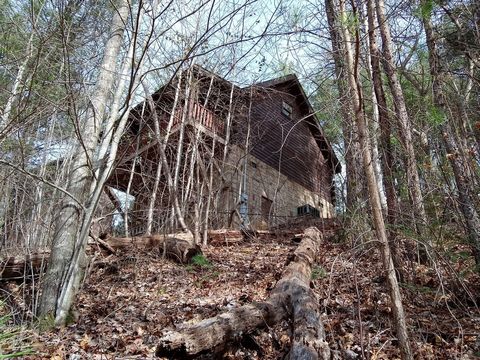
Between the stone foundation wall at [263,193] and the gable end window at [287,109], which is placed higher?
the gable end window at [287,109]

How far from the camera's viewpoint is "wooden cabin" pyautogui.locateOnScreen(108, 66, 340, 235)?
30.0 ft

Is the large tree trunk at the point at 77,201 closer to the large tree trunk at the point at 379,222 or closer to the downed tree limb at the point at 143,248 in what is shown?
the downed tree limb at the point at 143,248

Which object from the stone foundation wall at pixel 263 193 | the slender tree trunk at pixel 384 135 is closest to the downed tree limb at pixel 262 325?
the slender tree trunk at pixel 384 135

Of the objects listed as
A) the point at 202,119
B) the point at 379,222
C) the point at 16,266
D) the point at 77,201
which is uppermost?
the point at 202,119

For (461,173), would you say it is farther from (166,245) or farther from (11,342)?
(166,245)

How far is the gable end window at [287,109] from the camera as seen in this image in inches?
690

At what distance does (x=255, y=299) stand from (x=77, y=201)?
2606 mm

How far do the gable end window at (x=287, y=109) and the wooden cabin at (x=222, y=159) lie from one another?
1.9 inches

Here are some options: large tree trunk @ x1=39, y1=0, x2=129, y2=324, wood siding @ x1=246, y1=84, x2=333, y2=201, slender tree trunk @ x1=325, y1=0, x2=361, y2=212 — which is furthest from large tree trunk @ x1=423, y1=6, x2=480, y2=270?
wood siding @ x1=246, y1=84, x2=333, y2=201

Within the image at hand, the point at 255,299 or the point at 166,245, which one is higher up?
the point at 166,245

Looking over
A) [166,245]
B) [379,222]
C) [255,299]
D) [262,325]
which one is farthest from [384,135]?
[166,245]

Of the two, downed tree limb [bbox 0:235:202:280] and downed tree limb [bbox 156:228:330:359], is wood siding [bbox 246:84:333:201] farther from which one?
downed tree limb [bbox 156:228:330:359]

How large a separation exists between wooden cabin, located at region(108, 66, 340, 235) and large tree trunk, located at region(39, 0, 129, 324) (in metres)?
0.80

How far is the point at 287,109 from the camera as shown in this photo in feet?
58.6
